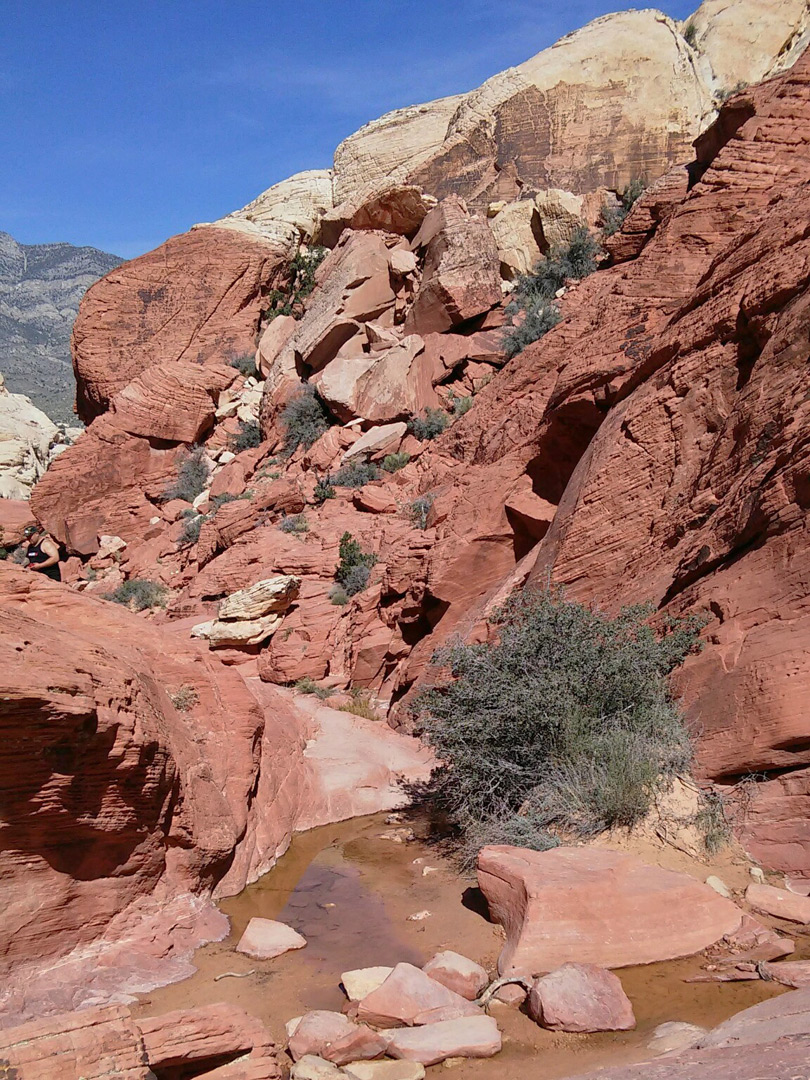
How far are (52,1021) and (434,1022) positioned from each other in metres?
1.91

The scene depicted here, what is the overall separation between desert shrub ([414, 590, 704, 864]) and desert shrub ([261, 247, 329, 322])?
2246cm

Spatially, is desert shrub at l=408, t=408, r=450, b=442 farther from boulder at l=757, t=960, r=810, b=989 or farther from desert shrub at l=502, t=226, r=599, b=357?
boulder at l=757, t=960, r=810, b=989

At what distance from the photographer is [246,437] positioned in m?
25.5

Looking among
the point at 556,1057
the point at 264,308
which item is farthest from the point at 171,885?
the point at 264,308

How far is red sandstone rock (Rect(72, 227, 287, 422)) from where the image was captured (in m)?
28.1

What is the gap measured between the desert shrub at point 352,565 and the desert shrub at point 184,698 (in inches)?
314

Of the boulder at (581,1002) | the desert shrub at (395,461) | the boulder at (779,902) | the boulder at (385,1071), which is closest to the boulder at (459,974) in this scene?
the boulder at (581,1002)

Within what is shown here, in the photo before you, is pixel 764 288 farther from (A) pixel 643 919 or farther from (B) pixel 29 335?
(B) pixel 29 335

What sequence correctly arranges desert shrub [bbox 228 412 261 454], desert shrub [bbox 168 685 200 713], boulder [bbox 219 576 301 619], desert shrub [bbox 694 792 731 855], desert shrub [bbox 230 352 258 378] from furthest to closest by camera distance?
desert shrub [bbox 230 352 258 378]
desert shrub [bbox 228 412 261 454]
boulder [bbox 219 576 301 619]
desert shrub [bbox 168 685 200 713]
desert shrub [bbox 694 792 731 855]

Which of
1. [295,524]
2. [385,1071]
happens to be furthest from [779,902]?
[295,524]

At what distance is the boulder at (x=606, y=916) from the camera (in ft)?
16.0

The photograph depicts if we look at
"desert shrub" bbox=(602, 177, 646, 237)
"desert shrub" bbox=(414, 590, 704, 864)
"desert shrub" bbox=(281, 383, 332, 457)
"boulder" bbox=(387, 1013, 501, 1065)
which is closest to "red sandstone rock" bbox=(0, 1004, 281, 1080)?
"boulder" bbox=(387, 1013, 501, 1065)

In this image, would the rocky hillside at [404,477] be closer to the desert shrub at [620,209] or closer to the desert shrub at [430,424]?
the desert shrub at [430,424]

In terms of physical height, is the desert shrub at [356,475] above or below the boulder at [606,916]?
above
